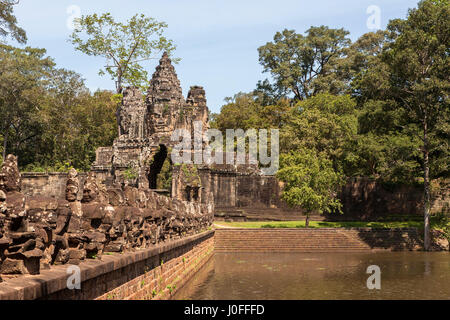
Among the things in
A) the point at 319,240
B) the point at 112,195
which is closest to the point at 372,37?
the point at 319,240

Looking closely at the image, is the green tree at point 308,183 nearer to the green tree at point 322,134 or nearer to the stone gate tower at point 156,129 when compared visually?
the green tree at point 322,134

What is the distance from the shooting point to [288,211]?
4138 cm

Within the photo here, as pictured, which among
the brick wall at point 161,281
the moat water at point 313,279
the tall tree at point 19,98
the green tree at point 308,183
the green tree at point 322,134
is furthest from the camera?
the tall tree at point 19,98

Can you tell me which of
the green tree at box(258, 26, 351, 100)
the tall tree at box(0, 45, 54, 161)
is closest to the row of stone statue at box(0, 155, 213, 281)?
the tall tree at box(0, 45, 54, 161)

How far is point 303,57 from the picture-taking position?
199 feet

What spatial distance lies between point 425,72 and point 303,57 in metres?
30.3

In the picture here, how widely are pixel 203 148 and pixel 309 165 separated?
746 centimetres

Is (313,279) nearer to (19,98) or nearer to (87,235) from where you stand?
(87,235)

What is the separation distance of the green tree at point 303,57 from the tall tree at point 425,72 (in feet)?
86.4

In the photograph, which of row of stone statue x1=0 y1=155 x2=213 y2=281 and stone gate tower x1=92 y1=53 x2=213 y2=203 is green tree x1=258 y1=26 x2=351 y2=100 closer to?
stone gate tower x1=92 y1=53 x2=213 y2=203

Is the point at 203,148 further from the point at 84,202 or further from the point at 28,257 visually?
the point at 28,257

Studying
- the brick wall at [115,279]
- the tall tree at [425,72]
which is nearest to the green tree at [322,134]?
the tall tree at [425,72]

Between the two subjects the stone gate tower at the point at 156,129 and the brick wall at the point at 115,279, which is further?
the stone gate tower at the point at 156,129

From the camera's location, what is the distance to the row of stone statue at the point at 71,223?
4.92 m
